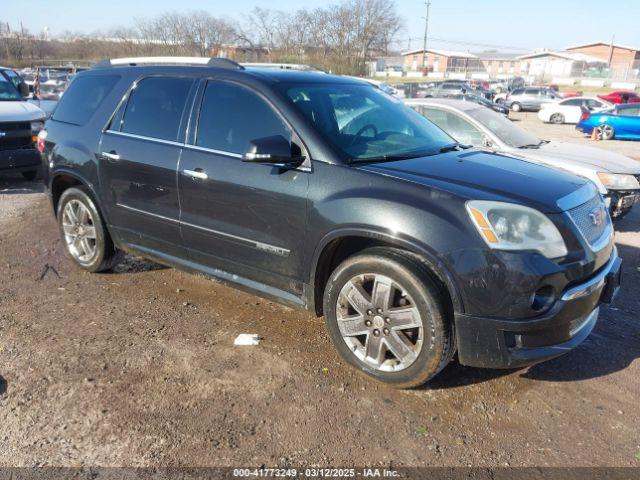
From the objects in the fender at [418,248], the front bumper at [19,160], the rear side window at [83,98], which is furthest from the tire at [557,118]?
the fender at [418,248]

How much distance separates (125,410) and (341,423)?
4.05 ft

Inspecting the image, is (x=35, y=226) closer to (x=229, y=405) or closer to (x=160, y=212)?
(x=160, y=212)

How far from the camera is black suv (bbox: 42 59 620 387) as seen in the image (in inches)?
113

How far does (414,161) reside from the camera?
351 centimetres

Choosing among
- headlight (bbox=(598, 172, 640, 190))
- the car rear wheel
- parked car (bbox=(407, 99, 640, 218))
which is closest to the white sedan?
the car rear wheel

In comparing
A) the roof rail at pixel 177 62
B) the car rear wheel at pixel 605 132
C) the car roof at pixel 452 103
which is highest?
the roof rail at pixel 177 62

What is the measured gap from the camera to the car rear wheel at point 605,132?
18.4 m

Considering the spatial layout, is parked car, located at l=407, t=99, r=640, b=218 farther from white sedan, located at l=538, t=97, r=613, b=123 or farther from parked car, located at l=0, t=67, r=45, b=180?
white sedan, located at l=538, t=97, r=613, b=123

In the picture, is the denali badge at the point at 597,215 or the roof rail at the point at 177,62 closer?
the denali badge at the point at 597,215

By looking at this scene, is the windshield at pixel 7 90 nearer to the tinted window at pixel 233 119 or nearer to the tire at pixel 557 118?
the tinted window at pixel 233 119

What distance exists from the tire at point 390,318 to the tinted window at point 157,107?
5.95 ft

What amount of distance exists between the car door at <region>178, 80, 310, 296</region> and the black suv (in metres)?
0.01

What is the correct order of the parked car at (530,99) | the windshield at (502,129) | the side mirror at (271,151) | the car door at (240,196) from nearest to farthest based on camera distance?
the side mirror at (271,151) → the car door at (240,196) → the windshield at (502,129) → the parked car at (530,99)

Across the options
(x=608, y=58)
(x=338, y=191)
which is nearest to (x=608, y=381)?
(x=338, y=191)
